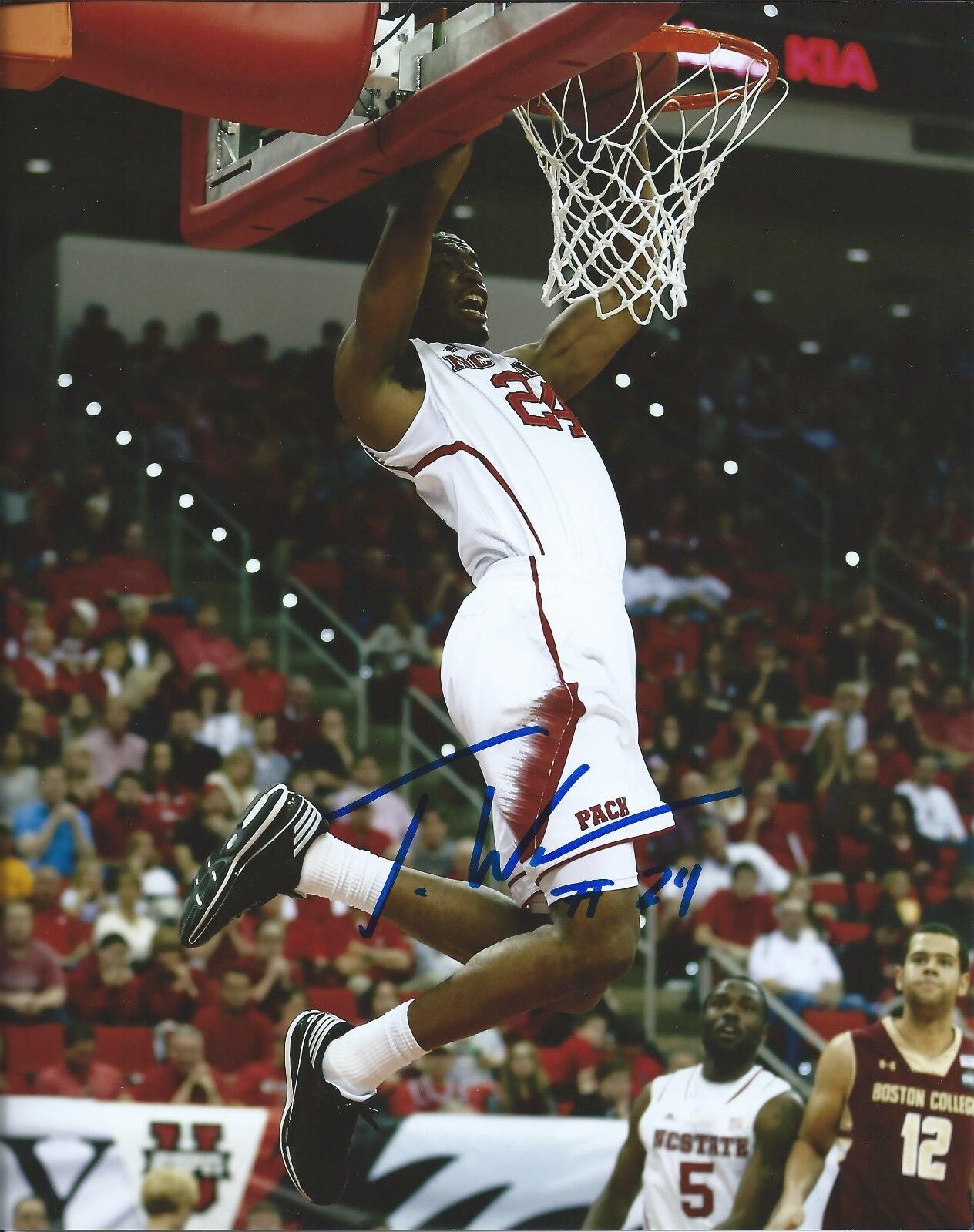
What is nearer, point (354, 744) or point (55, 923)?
point (55, 923)

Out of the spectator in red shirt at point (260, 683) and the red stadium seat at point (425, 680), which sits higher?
the spectator in red shirt at point (260, 683)

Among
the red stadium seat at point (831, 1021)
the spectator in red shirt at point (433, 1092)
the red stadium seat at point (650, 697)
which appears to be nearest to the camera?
the spectator in red shirt at point (433, 1092)

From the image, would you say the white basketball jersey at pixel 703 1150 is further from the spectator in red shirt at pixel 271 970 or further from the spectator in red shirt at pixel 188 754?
the spectator in red shirt at pixel 188 754

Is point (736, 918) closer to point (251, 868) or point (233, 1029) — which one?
point (233, 1029)

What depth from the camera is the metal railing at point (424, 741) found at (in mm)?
9633

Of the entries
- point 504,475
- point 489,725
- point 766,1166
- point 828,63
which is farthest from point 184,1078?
point 828,63

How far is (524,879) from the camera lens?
138 inches

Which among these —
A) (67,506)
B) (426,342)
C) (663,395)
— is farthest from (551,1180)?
(663,395)

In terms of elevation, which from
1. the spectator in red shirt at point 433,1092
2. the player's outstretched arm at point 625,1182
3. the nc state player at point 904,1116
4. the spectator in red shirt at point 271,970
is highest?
the nc state player at point 904,1116

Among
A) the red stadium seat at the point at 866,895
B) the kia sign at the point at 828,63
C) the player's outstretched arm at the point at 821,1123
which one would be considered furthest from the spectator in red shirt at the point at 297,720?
the kia sign at the point at 828,63

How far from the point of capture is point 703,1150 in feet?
20.1

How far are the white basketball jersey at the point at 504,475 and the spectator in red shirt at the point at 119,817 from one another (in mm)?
4863

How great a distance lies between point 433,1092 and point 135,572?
3.94 metres

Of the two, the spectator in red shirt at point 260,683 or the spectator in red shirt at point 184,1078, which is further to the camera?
the spectator in red shirt at point 260,683
